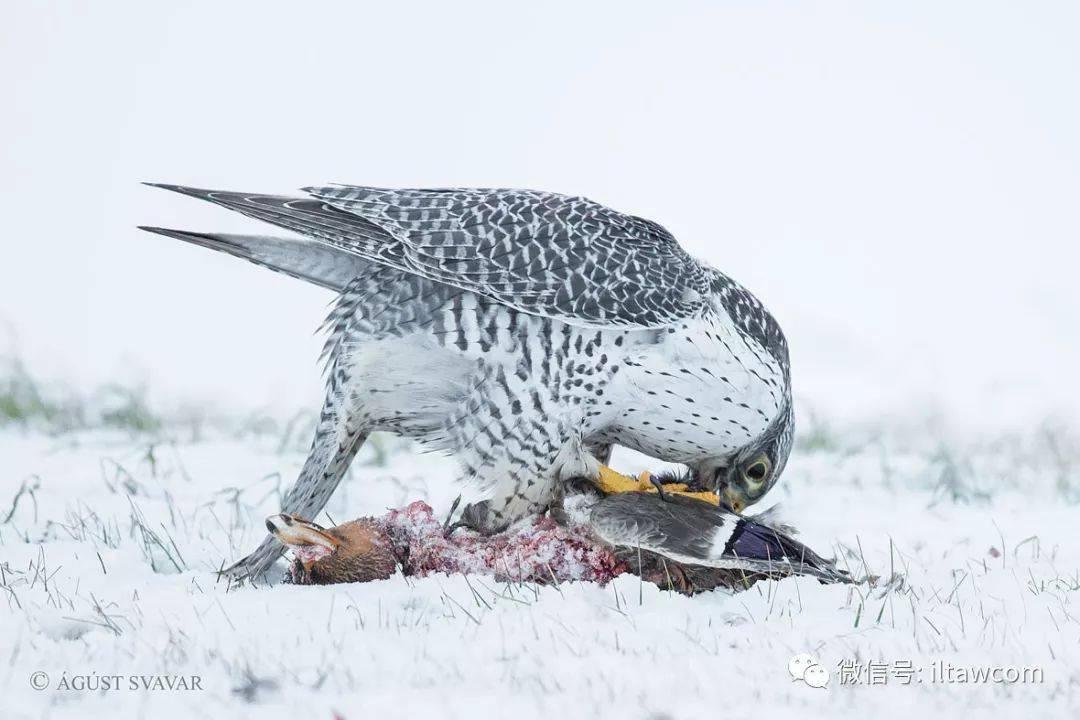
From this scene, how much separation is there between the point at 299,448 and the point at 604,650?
4.18 m

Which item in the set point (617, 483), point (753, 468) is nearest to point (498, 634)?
point (617, 483)

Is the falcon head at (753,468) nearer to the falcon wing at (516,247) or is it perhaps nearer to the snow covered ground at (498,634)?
the snow covered ground at (498,634)

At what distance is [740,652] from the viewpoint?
2.95 m

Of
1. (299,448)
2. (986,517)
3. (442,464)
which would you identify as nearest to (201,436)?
(299,448)

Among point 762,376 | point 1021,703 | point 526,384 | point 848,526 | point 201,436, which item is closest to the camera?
point 1021,703

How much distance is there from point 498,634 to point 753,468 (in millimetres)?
1950

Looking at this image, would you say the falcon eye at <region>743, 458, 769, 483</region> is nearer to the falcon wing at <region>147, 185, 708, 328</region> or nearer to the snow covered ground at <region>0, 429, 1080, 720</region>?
the snow covered ground at <region>0, 429, 1080, 720</region>

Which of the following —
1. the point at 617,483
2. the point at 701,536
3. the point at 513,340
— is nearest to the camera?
the point at 701,536

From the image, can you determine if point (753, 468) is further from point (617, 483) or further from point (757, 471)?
point (617, 483)

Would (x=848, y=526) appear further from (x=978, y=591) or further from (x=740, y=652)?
(x=740, y=652)

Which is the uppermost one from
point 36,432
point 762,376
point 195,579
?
→ point 762,376

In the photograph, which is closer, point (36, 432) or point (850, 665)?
point (850, 665)

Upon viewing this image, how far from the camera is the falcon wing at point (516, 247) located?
4.21 m

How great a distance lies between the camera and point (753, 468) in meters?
4.69
